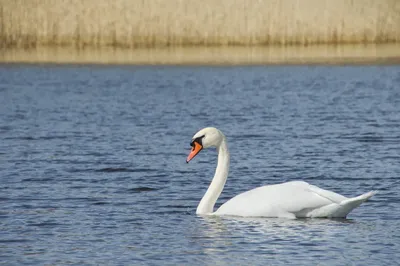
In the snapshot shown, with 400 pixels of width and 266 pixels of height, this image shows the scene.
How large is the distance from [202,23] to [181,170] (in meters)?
38.4

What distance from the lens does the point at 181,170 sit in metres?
21.2

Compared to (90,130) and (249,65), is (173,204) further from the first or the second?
(249,65)

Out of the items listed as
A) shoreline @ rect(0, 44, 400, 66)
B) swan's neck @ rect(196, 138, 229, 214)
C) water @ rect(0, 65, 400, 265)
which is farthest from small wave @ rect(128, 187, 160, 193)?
shoreline @ rect(0, 44, 400, 66)

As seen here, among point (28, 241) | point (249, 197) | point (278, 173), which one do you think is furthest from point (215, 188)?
point (278, 173)

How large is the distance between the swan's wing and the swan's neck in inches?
17.2

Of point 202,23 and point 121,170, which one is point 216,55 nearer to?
point 202,23

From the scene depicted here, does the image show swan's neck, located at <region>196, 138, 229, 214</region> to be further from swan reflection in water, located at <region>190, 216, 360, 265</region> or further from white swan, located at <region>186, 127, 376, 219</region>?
swan reflection in water, located at <region>190, 216, 360, 265</region>

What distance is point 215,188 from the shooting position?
54.1ft

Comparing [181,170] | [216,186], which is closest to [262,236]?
[216,186]

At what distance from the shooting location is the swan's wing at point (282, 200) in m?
15.4

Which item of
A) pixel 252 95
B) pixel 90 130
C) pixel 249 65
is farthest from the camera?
pixel 249 65

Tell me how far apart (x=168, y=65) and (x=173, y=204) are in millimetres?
37999

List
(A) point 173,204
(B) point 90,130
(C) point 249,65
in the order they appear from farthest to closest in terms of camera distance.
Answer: (C) point 249,65
(B) point 90,130
(A) point 173,204

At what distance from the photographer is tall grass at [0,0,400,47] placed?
58.7m
